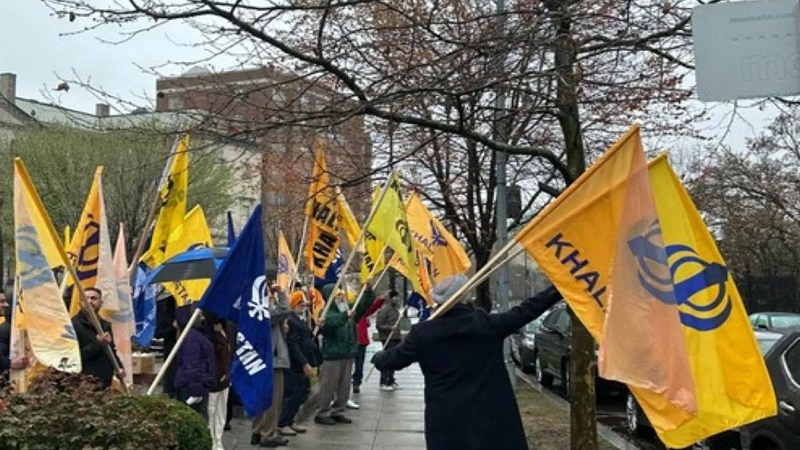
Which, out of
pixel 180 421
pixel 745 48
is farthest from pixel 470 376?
pixel 745 48

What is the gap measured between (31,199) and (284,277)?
7.78 m

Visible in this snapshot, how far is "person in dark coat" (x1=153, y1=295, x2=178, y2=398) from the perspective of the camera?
928cm

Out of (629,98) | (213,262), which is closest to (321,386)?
(213,262)

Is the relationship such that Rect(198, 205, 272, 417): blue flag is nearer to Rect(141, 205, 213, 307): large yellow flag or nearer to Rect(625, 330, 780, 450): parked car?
Rect(625, 330, 780, 450): parked car

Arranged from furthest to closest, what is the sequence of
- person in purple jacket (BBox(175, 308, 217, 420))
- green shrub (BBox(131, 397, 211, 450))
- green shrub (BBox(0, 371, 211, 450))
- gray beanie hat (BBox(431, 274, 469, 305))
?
person in purple jacket (BBox(175, 308, 217, 420))
green shrub (BBox(131, 397, 211, 450))
gray beanie hat (BBox(431, 274, 469, 305))
green shrub (BBox(0, 371, 211, 450))

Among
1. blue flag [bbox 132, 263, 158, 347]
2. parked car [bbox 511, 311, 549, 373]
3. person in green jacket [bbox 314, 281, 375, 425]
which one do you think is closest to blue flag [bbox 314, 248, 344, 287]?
person in green jacket [bbox 314, 281, 375, 425]

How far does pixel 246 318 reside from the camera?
22.9 feet

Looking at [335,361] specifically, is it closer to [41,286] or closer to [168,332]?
[168,332]

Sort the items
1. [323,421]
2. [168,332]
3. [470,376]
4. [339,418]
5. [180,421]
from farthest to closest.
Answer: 1. [339,418]
2. [323,421]
3. [168,332]
4. [180,421]
5. [470,376]

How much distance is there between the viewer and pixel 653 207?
5.17m

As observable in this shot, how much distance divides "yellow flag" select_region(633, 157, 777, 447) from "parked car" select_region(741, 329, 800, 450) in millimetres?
1685

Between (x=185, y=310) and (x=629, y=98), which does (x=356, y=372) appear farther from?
(x=629, y=98)

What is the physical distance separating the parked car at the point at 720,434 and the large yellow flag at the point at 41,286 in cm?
478

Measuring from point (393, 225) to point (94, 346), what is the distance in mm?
4544
